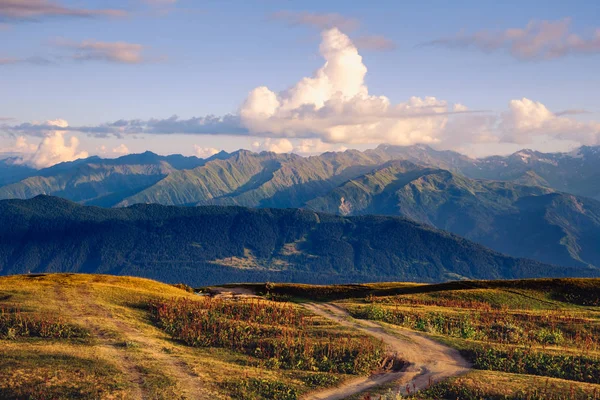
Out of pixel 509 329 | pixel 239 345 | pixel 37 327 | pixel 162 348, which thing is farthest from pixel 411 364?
pixel 37 327

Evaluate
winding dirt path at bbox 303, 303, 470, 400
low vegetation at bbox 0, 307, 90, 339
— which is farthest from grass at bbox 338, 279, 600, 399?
low vegetation at bbox 0, 307, 90, 339

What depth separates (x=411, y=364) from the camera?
50719mm

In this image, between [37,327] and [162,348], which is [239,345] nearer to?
[162,348]

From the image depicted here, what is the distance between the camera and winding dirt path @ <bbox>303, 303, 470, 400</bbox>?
4394cm

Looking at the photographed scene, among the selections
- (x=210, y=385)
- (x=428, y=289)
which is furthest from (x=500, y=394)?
(x=428, y=289)

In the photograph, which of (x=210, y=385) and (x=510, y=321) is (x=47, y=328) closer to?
(x=210, y=385)

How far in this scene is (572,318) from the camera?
71312 mm

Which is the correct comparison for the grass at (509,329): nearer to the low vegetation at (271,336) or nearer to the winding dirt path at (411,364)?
the winding dirt path at (411,364)

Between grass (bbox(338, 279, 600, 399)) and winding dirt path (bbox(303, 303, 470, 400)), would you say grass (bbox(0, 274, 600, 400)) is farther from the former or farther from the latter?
winding dirt path (bbox(303, 303, 470, 400))

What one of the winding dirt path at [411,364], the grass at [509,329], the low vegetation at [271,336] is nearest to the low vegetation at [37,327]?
the low vegetation at [271,336]

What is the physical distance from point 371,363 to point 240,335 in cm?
1447

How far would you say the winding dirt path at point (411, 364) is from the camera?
144 feet

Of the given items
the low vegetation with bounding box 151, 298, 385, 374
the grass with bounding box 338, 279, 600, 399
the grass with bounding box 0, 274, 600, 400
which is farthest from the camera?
the low vegetation with bounding box 151, 298, 385, 374

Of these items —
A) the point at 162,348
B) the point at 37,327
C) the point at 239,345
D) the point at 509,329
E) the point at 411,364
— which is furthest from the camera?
the point at 509,329
